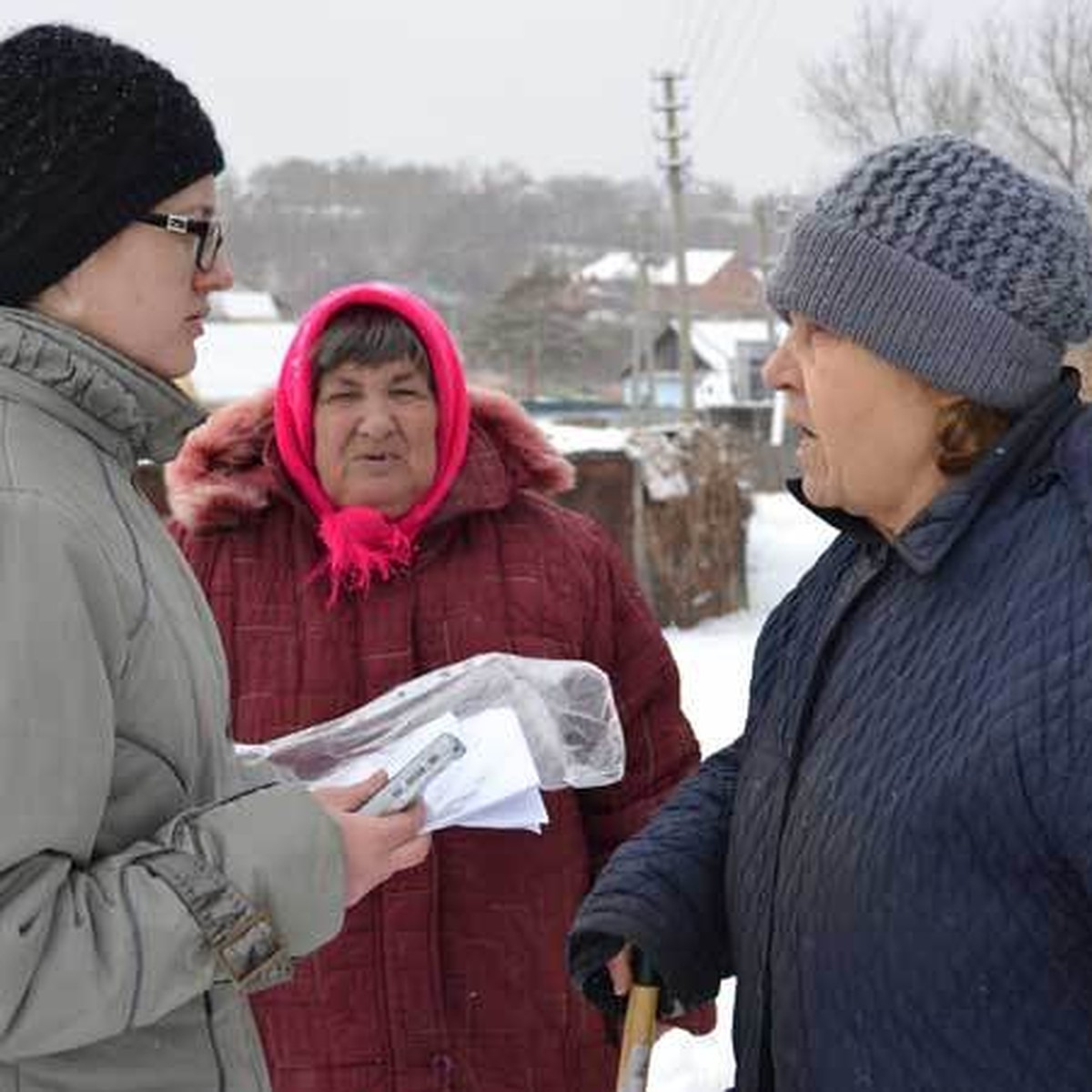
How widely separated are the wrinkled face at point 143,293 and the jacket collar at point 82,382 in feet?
0.07

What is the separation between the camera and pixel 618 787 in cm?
260

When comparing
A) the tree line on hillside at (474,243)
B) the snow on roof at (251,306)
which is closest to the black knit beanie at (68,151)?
the snow on roof at (251,306)

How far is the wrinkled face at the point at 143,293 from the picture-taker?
153 centimetres

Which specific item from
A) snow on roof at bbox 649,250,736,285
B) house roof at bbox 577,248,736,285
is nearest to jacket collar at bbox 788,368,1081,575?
house roof at bbox 577,248,736,285

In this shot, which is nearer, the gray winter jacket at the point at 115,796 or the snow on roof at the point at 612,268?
the gray winter jacket at the point at 115,796

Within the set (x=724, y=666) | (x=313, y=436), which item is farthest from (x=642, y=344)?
(x=313, y=436)

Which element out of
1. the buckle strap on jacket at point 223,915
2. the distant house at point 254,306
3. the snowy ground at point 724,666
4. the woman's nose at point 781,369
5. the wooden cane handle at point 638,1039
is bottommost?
the distant house at point 254,306

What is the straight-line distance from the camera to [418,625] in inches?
97.4

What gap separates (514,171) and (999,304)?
69.5 metres

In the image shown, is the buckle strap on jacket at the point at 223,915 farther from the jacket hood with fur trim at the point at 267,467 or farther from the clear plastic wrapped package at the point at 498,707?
the jacket hood with fur trim at the point at 267,467

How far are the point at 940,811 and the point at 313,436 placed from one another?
58.1 inches

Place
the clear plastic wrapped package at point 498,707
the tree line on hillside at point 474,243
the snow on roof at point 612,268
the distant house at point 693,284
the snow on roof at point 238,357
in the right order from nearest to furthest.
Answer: the clear plastic wrapped package at point 498,707 → the snow on roof at point 238,357 → the tree line on hillside at point 474,243 → the distant house at point 693,284 → the snow on roof at point 612,268

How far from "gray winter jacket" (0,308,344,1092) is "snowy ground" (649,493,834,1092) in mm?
1313

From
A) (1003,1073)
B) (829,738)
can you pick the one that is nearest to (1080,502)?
(829,738)
